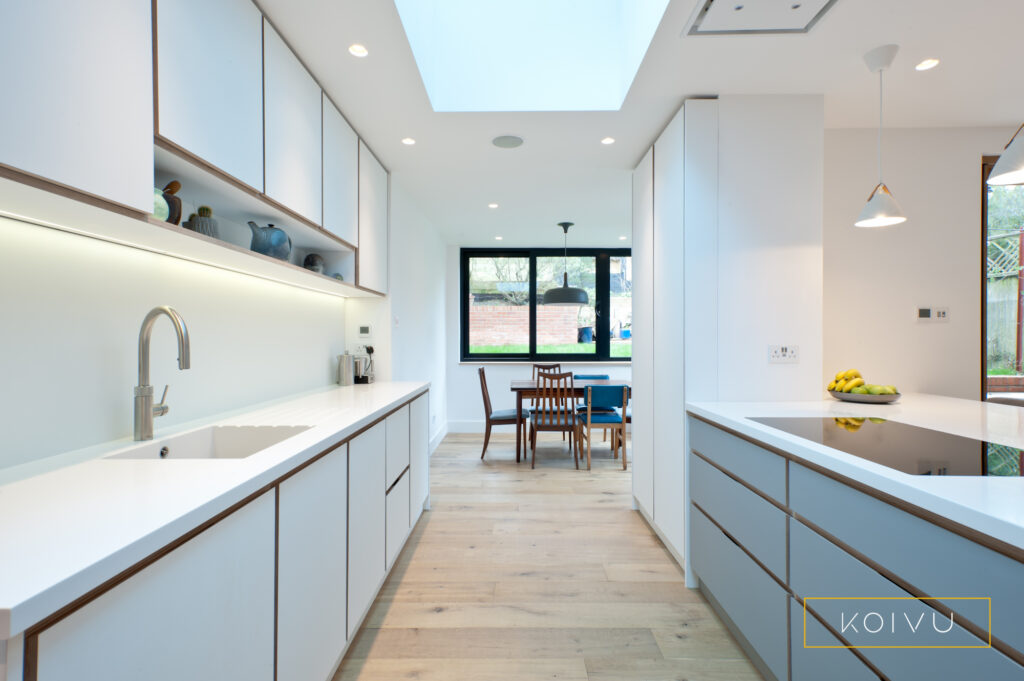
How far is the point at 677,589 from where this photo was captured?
2.25 metres

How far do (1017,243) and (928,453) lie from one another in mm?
2425

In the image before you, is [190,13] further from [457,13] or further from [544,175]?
[544,175]

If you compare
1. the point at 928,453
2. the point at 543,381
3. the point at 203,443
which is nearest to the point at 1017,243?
the point at 928,453

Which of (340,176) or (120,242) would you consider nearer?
(120,242)

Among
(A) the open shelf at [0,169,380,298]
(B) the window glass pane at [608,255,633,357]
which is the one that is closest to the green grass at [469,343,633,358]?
(B) the window glass pane at [608,255,633,357]

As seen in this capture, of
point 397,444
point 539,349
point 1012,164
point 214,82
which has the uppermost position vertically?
point 214,82

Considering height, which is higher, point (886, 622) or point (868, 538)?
point (868, 538)

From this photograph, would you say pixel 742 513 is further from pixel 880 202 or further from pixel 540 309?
pixel 540 309

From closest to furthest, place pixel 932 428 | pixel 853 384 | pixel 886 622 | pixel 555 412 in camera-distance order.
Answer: pixel 886 622 → pixel 932 428 → pixel 853 384 → pixel 555 412

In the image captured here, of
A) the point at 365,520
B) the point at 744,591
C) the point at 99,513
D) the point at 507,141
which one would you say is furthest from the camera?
the point at 507,141

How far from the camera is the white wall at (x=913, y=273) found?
8.61 ft

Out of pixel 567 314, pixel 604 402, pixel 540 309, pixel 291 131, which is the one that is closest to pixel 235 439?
pixel 291 131

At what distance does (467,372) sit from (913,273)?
183 inches

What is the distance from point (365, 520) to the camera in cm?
185
